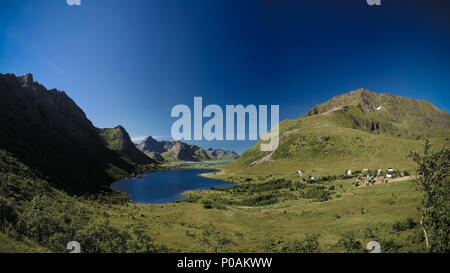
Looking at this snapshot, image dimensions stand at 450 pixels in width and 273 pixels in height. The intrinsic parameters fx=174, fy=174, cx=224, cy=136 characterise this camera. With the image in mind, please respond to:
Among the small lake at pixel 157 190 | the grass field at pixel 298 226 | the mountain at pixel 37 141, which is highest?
the mountain at pixel 37 141

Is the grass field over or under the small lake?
over

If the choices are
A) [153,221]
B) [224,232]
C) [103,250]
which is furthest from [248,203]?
[103,250]

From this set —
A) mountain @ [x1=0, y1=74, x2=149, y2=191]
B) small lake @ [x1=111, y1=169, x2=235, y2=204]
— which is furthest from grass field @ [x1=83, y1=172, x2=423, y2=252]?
small lake @ [x1=111, y1=169, x2=235, y2=204]

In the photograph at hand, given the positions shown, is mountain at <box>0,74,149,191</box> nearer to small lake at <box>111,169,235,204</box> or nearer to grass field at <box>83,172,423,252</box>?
small lake at <box>111,169,235,204</box>

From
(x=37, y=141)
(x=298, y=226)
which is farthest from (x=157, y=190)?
(x=298, y=226)

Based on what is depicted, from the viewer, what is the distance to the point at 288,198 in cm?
7712

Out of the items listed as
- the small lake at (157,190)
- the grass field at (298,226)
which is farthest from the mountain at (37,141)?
the grass field at (298,226)

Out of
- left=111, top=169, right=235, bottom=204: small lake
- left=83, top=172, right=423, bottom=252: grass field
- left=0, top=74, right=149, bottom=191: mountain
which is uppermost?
left=0, top=74, right=149, bottom=191: mountain

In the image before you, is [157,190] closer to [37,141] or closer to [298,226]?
[37,141]

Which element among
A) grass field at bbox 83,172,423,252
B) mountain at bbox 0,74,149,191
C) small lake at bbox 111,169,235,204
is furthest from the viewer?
small lake at bbox 111,169,235,204

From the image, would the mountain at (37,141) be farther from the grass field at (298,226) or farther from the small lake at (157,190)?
the grass field at (298,226)
